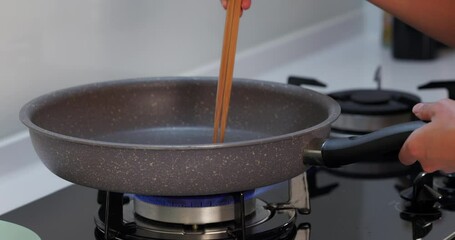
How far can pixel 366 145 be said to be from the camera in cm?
90

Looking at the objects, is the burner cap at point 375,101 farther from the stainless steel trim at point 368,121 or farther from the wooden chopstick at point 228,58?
the wooden chopstick at point 228,58

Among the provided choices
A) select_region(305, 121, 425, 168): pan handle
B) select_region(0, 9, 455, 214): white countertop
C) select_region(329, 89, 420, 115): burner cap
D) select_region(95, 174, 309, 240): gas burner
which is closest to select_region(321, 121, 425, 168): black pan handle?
select_region(305, 121, 425, 168): pan handle

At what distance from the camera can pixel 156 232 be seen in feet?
3.20

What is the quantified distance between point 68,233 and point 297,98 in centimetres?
36

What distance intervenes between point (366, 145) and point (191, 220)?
227 millimetres

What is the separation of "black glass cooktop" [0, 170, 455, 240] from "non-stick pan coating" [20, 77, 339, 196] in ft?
0.31

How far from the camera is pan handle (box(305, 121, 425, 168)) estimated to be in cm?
89

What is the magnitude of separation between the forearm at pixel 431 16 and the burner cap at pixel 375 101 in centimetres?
19

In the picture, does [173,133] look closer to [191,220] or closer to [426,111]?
[191,220]

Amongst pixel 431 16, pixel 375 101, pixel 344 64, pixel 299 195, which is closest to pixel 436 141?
pixel 299 195

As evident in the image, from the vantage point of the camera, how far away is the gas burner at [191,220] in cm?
97

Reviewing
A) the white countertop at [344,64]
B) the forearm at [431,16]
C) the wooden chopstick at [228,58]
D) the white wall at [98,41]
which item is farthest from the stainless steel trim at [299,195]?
the white countertop at [344,64]

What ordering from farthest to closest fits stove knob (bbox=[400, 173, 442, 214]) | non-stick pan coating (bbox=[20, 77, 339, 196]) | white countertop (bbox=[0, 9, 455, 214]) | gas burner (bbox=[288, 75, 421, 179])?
white countertop (bbox=[0, 9, 455, 214]) → gas burner (bbox=[288, 75, 421, 179]) → stove knob (bbox=[400, 173, 442, 214]) → non-stick pan coating (bbox=[20, 77, 339, 196])

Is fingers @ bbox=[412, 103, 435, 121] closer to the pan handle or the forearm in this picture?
the pan handle
